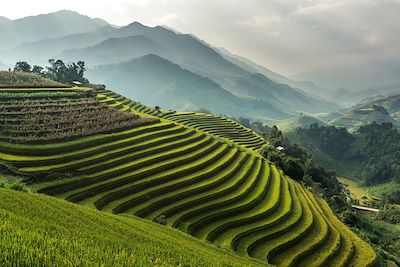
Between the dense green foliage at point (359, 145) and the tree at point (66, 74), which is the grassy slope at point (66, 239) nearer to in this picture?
the tree at point (66, 74)

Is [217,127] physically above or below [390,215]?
above

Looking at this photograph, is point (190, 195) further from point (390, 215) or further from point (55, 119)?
point (390, 215)

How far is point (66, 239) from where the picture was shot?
Answer: 403 inches

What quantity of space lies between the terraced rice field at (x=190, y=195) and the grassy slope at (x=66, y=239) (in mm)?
8430

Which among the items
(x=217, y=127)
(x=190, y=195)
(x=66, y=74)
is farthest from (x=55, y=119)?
(x=66, y=74)

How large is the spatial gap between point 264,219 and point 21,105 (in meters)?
25.9

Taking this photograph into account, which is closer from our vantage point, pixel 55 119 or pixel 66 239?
pixel 66 239

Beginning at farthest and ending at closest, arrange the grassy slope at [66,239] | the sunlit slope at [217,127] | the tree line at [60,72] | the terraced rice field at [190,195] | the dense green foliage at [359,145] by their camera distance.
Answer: the dense green foliage at [359,145]
the tree line at [60,72]
the sunlit slope at [217,127]
the terraced rice field at [190,195]
the grassy slope at [66,239]

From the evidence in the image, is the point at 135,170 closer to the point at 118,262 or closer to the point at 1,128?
the point at 1,128

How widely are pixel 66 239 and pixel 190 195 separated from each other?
746 inches

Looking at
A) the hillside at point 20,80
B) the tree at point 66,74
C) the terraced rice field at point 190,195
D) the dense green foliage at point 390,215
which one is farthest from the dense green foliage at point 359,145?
the hillside at point 20,80

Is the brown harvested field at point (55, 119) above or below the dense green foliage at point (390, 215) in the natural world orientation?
above

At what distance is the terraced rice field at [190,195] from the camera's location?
25.1 metres

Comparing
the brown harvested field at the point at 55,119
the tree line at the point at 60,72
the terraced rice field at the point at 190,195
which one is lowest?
the terraced rice field at the point at 190,195
